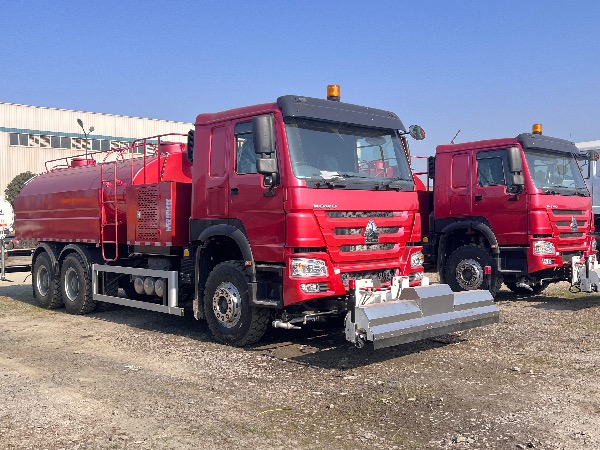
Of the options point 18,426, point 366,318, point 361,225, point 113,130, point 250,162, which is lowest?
point 18,426

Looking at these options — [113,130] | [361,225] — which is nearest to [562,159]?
[361,225]

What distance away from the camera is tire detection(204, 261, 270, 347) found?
7.57 metres

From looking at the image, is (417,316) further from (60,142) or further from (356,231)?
(60,142)

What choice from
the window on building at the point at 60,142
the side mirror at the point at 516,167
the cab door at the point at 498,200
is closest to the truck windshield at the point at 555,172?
the side mirror at the point at 516,167

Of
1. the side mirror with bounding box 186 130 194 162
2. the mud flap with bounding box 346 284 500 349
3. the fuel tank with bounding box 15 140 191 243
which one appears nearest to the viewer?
the mud flap with bounding box 346 284 500 349

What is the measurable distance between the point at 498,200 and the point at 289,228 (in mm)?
5528

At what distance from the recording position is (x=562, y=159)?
11.5m

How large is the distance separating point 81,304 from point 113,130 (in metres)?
39.8

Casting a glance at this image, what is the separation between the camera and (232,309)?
7.78 metres

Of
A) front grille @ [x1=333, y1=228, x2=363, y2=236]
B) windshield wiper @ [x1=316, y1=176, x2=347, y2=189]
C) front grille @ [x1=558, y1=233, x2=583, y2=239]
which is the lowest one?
front grille @ [x1=558, y1=233, x2=583, y2=239]

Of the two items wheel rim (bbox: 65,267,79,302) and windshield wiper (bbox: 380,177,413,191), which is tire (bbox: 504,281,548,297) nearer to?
windshield wiper (bbox: 380,177,413,191)

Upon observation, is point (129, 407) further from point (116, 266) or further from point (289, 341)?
point (116, 266)

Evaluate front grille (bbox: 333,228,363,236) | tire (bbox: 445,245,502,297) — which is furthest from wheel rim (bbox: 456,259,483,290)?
front grille (bbox: 333,228,363,236)

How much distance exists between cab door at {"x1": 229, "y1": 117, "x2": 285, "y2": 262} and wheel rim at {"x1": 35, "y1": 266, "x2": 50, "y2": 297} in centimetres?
575
